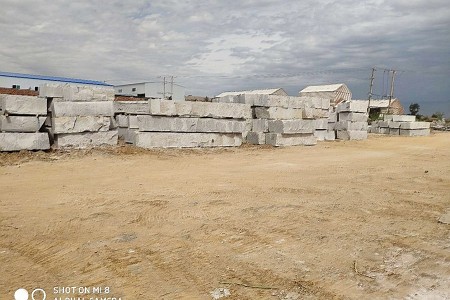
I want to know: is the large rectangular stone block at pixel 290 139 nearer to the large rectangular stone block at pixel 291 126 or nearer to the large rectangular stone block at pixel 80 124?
the large rectangular stone block at pixel 291 126

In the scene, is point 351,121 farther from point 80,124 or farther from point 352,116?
point 80,124

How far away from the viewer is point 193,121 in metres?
11.1

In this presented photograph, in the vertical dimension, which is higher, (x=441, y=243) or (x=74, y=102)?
(x=74, y=102)

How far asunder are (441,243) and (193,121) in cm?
853

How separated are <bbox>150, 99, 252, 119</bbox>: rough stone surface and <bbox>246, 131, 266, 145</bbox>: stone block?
65cm

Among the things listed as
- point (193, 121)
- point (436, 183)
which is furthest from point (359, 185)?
point (193, 121)

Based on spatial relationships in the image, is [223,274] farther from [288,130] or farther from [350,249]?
[288,130]

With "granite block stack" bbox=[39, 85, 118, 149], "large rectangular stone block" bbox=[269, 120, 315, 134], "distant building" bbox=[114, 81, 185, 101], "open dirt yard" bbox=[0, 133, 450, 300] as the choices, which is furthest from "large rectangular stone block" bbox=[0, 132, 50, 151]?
"distant building" bbox=[114, 81, 185, 101]

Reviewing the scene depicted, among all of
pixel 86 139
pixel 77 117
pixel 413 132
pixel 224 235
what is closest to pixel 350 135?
pixel 413 132

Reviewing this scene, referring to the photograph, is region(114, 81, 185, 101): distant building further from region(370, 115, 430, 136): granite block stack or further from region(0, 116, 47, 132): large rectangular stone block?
region(0, 116, 47, 132): large rectangular stone block

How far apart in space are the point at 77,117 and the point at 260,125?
6.25 metres

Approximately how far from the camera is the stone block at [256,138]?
1290 centimetres

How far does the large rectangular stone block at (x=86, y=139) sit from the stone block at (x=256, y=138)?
5000mm

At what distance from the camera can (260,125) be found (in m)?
13.0
